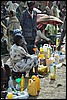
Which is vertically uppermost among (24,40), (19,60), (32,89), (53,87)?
(24,40)

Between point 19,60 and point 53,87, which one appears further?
point 19,60

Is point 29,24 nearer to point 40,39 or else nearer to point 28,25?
point 28,25

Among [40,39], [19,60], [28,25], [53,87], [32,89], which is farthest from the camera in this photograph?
[40,39]

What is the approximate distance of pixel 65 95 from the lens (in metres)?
6.50

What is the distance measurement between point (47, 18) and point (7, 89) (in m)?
5.21

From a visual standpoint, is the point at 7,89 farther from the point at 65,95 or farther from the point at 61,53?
the point at 61,53

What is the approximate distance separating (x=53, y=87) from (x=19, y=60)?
0.96 metres

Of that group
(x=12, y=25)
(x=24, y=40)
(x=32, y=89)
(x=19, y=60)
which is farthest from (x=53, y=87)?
(x=12, y=25)

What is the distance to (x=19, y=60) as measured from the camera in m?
7.40

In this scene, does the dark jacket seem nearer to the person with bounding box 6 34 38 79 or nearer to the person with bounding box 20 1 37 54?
the person with bounding box 20 1 37 54

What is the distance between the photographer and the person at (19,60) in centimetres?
720

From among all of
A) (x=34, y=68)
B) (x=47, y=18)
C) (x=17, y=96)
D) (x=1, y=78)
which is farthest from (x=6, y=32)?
(x=17, y=96)

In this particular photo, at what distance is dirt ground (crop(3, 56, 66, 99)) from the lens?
6459mm

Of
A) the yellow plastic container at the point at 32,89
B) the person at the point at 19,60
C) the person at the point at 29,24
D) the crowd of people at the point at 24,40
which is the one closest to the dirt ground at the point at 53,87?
the yellow plastic container at the point at 32,89
